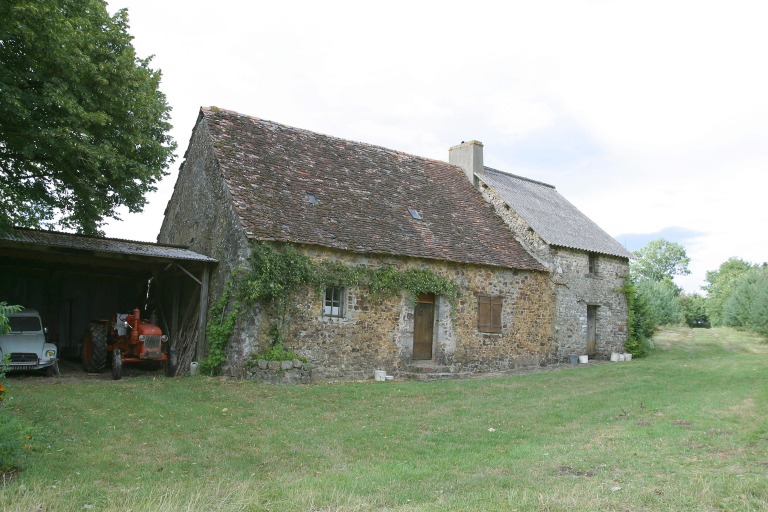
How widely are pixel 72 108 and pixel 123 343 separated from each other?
602cm

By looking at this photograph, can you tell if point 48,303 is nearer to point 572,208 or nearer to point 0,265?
point 0,265

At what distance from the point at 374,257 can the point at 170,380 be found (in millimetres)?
5847

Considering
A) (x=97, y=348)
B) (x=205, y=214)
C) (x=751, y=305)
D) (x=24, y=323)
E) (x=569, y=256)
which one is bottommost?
(x=97, y=348)

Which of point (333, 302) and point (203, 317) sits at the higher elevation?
point (333, 302)

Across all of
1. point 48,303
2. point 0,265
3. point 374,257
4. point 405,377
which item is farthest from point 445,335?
point 0,265

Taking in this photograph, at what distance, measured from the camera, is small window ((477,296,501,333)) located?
58.3 ft

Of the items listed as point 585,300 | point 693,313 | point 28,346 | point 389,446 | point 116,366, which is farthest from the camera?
point 693,313

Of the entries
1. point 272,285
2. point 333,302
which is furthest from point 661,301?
point 272,285

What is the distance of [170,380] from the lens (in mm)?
13828

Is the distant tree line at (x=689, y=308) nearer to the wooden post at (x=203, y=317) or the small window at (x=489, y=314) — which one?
the small window at (x=489, y=314)

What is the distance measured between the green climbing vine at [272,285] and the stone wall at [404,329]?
0.73ft

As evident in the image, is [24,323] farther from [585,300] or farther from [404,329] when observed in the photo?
[585,300]

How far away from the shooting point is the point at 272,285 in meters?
13.9

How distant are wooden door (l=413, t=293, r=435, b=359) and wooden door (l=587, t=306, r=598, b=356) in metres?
7.54
